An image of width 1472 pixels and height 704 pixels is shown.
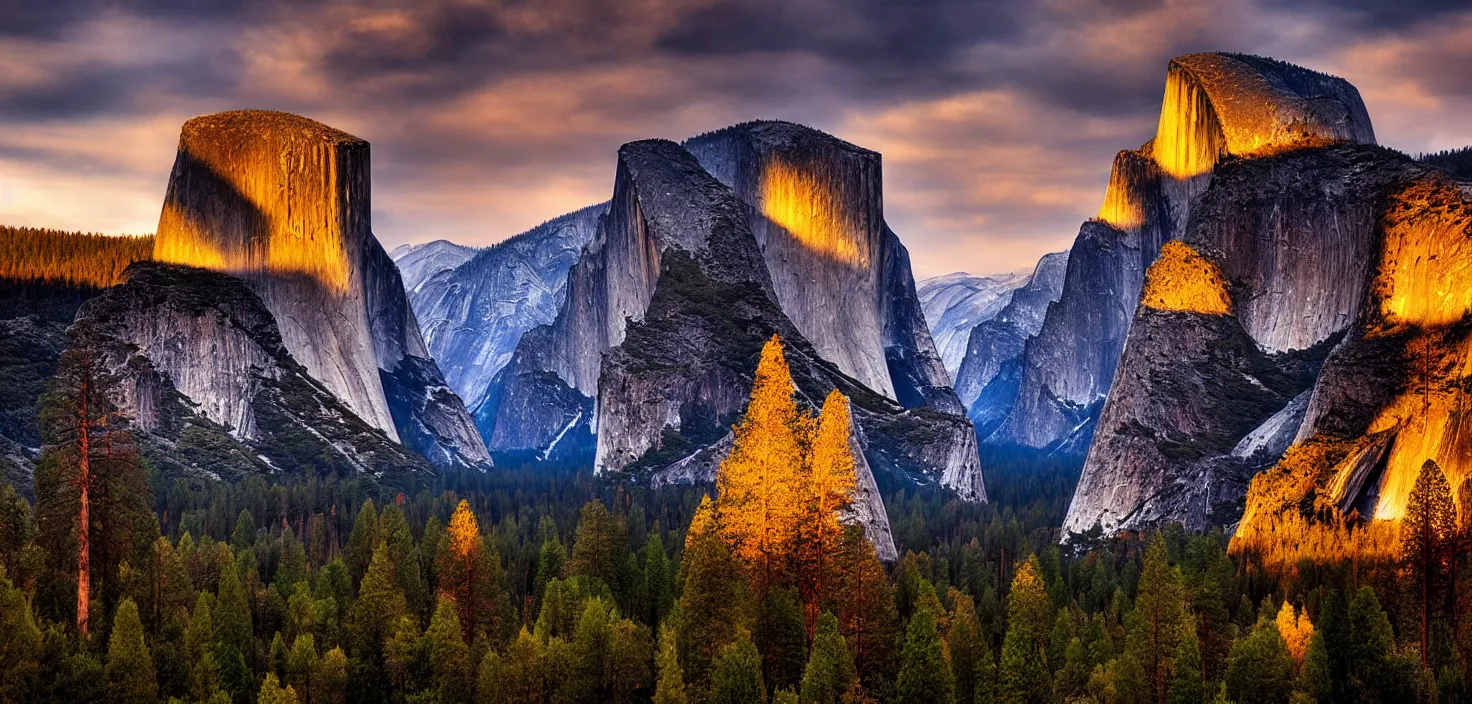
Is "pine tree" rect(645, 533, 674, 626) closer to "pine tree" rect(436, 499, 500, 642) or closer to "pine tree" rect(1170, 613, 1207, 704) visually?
"pine tree" rect(436, 499, 500, 642)

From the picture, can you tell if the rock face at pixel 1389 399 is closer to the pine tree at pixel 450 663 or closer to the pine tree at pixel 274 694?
the pine tree at pixel 450 663

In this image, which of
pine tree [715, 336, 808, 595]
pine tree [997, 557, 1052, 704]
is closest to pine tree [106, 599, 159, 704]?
pine tree [715, 336, 808, 595]

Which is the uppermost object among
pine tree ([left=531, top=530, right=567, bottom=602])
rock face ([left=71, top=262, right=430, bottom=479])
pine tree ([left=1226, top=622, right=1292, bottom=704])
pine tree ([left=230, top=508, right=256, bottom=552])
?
rock face ([left=71, top=262, right=430, bottom=479])

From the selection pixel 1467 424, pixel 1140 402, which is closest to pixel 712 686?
pixel 1467 424

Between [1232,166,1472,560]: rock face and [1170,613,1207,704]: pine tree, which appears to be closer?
[1170,613,1207,704]: pine tree

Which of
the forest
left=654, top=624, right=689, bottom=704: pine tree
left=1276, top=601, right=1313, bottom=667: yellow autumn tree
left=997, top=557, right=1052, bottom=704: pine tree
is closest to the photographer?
the forest

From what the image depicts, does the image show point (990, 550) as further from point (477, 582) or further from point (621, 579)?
point (477, 582)

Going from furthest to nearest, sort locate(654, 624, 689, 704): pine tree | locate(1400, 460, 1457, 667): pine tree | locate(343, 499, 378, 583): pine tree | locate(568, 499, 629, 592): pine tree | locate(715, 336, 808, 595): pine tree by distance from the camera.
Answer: locate(343, 499, 378, 583): pine tree → locate(568, 499, 629, 592): pine tree → locate(1400, 460, 1457, 667): pine tree → locate(654, 624, 689, 704): pine tree → locate(715, 336, 808, 595): pine tree
